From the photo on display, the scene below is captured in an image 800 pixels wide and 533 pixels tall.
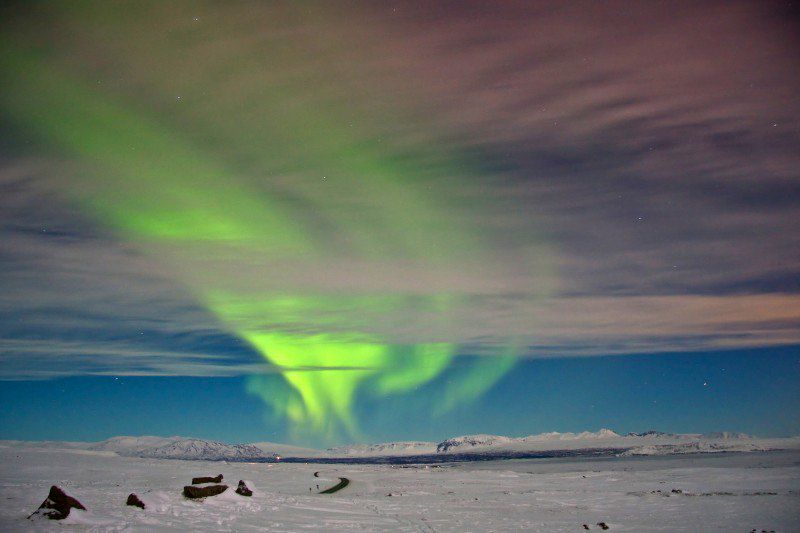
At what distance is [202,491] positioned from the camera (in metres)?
28.6

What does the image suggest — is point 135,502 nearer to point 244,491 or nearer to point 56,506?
point 56,506

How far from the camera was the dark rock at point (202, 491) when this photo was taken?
2812 cm

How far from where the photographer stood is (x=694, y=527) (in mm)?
27453

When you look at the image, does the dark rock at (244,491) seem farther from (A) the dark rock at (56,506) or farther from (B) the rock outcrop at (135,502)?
(A) the dark rock at (56,506)

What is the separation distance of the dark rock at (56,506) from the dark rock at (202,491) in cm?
734

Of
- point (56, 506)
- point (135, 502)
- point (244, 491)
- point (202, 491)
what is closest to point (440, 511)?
point (244, 491)

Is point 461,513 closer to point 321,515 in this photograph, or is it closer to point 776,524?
point 321,515

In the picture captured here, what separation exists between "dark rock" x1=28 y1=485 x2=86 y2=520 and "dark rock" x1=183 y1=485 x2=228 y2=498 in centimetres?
734

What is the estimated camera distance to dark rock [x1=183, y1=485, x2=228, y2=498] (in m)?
28.1

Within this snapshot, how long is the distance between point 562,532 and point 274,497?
1725cm

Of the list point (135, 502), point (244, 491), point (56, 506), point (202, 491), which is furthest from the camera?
point (244, 491)

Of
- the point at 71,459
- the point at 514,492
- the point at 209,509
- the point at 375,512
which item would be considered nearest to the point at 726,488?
the point at 514,492

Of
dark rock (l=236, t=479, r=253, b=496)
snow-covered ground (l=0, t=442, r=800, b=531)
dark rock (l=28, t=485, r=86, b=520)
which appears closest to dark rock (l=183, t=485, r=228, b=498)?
snow-covered ground (l=0, t=442, r=800, b=531)

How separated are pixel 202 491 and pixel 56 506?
8.78 m
